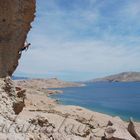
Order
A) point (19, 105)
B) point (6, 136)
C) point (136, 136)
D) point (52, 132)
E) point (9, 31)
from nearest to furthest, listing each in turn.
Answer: point (6, 136) < point (52, 132) < point (19, 105) < point (9, 31) < point (136, 136)

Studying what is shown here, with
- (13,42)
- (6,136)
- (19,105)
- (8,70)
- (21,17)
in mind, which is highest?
(21,17)

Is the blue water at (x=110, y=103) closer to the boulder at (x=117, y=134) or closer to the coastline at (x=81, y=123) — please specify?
the coastline at (x=81, y=123)

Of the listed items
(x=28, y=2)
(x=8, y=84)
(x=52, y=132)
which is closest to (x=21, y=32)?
(x=28, y=2)

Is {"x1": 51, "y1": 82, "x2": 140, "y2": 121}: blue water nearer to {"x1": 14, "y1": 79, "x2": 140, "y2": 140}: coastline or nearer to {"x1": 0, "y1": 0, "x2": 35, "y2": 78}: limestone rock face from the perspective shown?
{"x1": 14, "y1": 79, "x2": 140, "y2": 140}: coastline

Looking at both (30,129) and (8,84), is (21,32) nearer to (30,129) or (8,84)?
(8,84)

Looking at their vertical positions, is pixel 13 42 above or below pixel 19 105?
above

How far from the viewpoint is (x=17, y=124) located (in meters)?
12.2

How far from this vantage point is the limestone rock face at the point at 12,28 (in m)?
17.3

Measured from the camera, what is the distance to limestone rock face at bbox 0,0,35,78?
17.3 meters

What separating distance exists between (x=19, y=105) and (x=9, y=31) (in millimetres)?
4258

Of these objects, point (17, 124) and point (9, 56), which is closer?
point (17, 124)

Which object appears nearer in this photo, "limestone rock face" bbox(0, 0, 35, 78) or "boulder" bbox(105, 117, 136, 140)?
"limestone rock face" bbox(0, 0, 35, 78)

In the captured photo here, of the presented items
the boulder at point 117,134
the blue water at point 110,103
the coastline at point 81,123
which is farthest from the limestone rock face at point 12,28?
the blue water at point 110,103

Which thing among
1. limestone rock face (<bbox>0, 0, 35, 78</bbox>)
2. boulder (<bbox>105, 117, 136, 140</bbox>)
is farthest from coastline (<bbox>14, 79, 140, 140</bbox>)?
limestone rock face (<bbox>0, 0, 35, 78</bbox>)
